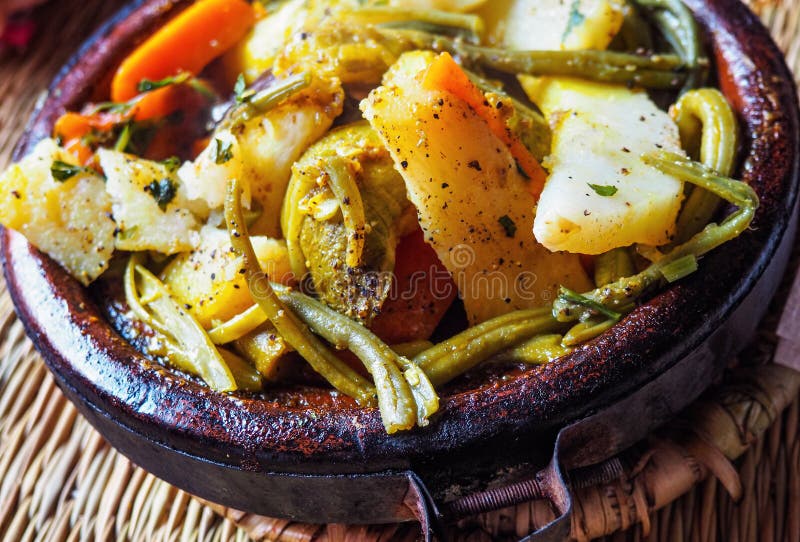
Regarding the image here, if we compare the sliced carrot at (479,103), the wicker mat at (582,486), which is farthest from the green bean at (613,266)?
the wicker mat at (582,486)

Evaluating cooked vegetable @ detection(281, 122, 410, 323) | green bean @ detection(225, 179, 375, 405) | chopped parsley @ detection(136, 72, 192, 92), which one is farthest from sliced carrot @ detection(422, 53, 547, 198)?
chopped parsley @ detection(136, 72, 192, 92)

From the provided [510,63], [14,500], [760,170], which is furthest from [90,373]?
[760,170]

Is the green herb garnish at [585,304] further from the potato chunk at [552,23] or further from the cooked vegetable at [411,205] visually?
the potato chunk at [552,23]

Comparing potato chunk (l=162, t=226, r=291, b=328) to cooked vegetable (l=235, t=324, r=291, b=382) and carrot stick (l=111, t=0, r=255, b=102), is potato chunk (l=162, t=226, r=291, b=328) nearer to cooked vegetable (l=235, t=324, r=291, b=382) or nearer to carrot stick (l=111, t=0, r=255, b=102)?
cooked vegetable (l=235, t=324, r=291, b=382)

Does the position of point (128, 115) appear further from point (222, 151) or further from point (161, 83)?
point (222, 151)

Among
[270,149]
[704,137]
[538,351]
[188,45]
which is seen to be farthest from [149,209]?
[704,137]

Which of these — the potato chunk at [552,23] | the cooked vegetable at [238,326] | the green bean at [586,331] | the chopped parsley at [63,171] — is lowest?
the green bean at [586,331]
